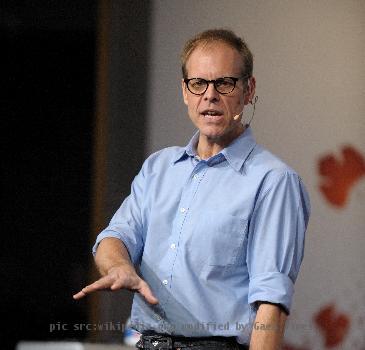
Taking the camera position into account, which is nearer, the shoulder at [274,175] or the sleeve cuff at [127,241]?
the shoulder at [274,175]

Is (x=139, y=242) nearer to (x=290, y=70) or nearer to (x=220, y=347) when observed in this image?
(x=220, y=347)

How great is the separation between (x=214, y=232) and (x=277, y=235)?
119 mm

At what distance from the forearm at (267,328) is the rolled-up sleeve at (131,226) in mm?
305

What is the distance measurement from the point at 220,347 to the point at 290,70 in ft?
2.62

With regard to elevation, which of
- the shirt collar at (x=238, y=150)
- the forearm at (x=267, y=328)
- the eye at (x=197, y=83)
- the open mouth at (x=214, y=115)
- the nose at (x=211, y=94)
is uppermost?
the eye at (x=197, y=83)

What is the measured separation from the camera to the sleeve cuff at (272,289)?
4.30ft

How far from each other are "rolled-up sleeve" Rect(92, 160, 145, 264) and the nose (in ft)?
0.75

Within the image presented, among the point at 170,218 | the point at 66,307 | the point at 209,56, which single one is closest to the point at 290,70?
the point at 209,56

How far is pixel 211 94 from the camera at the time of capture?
4.78 feet

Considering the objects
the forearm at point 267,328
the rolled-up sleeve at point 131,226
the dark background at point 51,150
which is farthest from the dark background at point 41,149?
Result: the forearm at point 267,328

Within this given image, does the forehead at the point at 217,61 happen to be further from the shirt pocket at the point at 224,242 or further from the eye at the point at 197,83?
the shirt pocket at the point at 224,242

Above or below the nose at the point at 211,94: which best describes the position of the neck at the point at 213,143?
below

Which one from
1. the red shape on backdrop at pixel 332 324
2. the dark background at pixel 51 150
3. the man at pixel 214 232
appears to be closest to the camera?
the man at pixel 214 232

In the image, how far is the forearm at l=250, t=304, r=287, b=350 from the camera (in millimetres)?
1296
